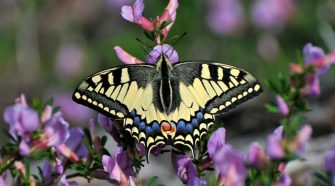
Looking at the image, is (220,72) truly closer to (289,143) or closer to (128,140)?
(128,140)

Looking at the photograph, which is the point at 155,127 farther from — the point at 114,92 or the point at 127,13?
the point at 127,13

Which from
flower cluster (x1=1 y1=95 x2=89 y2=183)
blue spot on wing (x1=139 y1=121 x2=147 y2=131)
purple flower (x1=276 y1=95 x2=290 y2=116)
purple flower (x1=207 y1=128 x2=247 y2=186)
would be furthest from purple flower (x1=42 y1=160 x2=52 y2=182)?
purple flower (x1=276 y1=95 x2=290 y2=116)

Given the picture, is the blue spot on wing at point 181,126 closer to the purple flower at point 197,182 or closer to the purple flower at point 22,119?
the purple flower at point 197,182

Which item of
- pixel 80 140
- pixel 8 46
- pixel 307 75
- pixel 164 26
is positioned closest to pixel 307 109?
pixel 307 75

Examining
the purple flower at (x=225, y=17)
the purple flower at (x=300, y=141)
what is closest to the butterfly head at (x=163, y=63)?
the purple flower at (x=300, y=141)

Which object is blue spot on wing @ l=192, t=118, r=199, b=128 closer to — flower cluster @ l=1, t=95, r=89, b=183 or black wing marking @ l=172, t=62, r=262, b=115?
black wing marking @ l=172, t=62, r=262, b=115
